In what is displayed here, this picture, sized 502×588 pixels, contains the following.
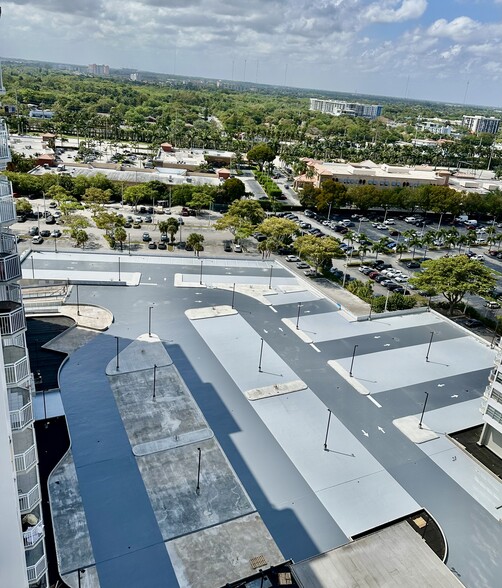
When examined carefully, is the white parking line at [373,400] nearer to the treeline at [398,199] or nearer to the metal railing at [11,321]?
the metal railing at [11,321]

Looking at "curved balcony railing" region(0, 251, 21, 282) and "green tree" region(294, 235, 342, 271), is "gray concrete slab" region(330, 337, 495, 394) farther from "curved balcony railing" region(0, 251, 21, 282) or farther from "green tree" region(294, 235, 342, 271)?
"curved balcony railing" region(0, 251, 21, 282)

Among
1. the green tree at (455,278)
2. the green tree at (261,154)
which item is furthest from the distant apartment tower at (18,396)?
the green tree at (261,154)

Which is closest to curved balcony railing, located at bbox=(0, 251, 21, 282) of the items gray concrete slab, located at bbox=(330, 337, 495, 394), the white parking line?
the white parking line

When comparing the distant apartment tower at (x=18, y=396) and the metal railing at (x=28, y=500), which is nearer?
the distant apartment tower at (x=18, y=396)

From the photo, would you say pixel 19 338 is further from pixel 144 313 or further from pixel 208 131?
pixel 208 131

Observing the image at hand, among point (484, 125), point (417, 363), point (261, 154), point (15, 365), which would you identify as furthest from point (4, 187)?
point (484, 125)
